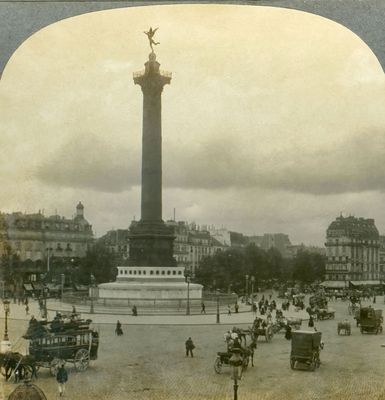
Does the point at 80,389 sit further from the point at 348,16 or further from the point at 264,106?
the point at 348,16

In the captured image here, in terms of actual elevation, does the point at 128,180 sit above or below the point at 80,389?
above

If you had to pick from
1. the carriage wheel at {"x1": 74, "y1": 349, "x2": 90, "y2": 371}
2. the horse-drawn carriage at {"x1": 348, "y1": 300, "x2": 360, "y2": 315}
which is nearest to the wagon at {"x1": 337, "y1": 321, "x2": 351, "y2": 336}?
the horse-drawn carriage at {"x1": 348, "y1": 300, "x2": 360, "y2": 315}

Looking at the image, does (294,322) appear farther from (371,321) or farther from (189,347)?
(189,347)

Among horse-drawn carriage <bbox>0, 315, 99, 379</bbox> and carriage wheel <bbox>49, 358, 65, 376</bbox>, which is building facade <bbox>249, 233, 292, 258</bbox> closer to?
horse-drawn carriage <bbox>0, 315, 99, 379</bbox>

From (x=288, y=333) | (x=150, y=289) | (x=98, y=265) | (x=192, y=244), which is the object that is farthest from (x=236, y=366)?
(x=150, y=289)

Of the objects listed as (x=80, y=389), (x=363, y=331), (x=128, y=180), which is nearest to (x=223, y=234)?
(x=128, y=180)
